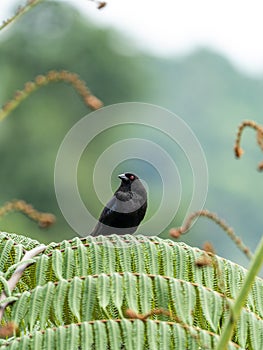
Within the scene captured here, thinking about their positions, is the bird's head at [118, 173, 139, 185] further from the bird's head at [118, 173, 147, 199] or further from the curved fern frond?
the curved fern frond

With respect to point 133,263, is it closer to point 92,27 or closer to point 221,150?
point 92,27

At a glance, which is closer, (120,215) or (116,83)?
(120,215)

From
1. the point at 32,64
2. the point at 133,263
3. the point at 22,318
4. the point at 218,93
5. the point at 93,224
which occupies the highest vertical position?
the point at 218,93

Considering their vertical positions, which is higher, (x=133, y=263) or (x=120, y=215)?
(x=120, y=215)

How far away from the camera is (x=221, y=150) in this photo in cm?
4116

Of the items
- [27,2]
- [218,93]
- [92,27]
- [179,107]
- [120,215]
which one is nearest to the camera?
[27,2]

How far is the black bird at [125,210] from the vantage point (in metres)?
4.66

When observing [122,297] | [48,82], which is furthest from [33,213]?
[122,297]

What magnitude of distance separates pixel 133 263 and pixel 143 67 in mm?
37147

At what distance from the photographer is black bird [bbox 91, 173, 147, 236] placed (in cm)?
466

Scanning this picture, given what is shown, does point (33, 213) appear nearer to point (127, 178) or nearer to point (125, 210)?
point (125, 210)

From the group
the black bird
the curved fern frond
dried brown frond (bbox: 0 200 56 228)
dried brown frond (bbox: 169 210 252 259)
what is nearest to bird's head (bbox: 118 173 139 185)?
the black bird

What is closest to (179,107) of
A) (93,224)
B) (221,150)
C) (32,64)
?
(221,150)

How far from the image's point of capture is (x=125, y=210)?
4.90 m
